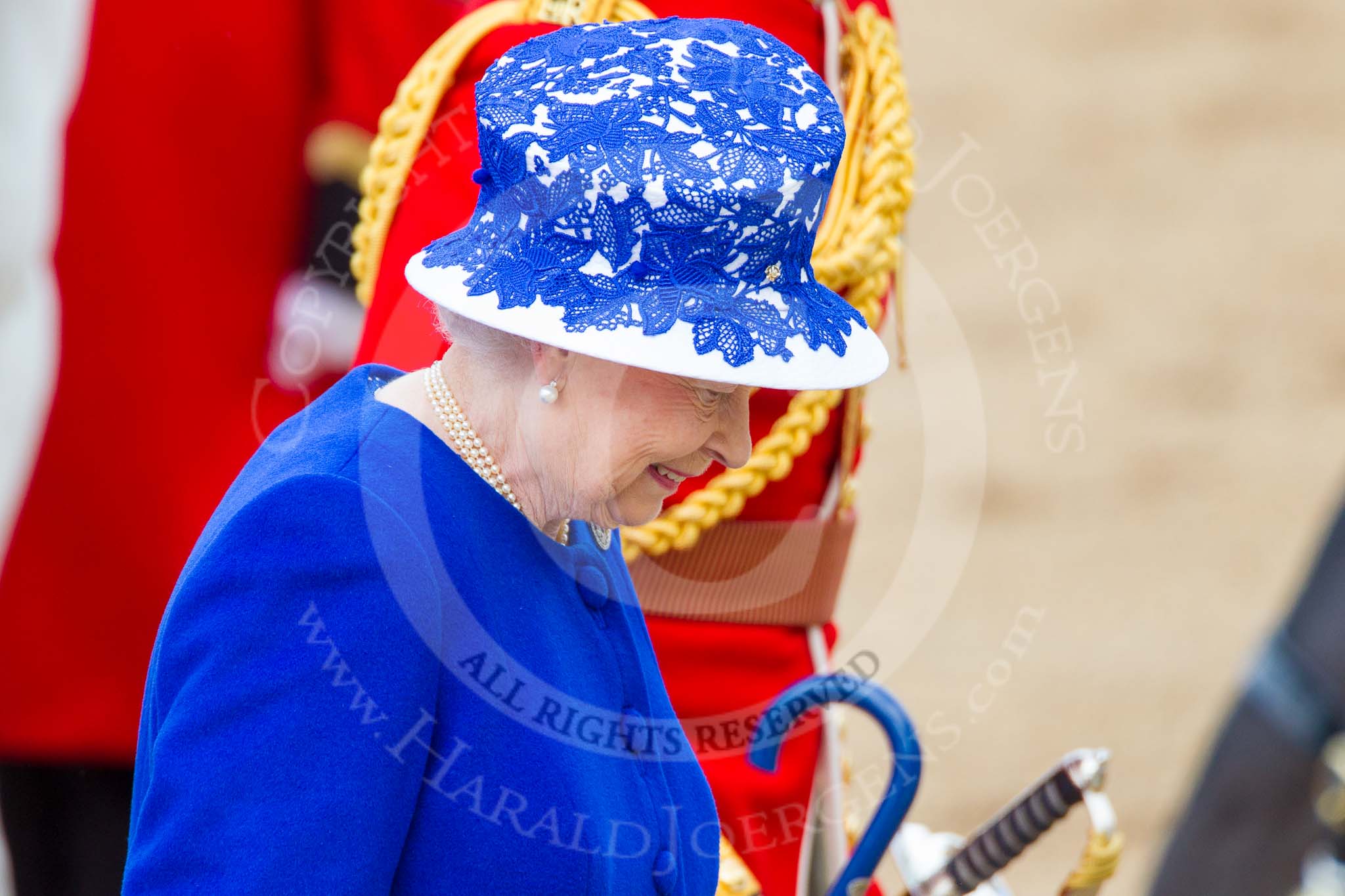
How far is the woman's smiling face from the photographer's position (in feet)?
3.80

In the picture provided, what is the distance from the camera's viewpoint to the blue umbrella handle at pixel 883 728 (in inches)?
55.5

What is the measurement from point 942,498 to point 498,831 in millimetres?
3733

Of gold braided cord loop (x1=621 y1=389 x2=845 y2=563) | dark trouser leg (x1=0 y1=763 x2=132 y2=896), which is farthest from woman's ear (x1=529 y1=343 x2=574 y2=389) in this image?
dark trouser leg (x1=0 y1=763 x2=132 y2=896)

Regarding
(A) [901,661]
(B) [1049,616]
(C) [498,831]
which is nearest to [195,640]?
(C) [498,831]

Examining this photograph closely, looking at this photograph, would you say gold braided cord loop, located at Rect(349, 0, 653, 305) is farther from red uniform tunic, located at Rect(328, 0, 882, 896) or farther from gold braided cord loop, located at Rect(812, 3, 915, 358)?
gold braided cord loop, located at Rect(812, 3, 915, 358)

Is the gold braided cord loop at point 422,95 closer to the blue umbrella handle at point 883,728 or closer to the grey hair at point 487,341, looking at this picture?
the grey hair at point 487,341

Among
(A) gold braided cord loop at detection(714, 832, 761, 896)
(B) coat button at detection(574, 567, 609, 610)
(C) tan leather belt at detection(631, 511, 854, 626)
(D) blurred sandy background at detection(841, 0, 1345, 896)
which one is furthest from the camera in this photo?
(D) blurred sandy background at detection(841, 0, 1345, 896)

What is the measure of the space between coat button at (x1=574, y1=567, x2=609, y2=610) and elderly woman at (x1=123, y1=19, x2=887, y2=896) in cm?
6

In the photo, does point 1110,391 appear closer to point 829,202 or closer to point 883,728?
point 829,202

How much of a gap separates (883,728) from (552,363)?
1.58 feet

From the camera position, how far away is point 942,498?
15.7ft

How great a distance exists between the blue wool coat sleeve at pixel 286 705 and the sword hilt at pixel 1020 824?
538 mm

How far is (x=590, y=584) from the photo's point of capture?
4.31 feet

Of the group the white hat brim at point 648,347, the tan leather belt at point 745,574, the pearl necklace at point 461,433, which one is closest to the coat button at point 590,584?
the pearl necklace at point 461,433
